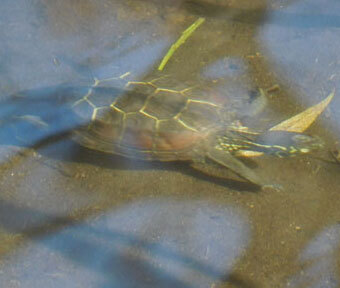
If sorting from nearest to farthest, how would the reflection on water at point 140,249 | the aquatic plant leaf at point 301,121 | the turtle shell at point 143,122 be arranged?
the reflection on water at point 140,249
the turtle shell at point 143,122
the aquatic plant leaf at point 301,121

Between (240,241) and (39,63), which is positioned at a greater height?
(39,63)

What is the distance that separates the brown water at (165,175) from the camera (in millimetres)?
→ 3531

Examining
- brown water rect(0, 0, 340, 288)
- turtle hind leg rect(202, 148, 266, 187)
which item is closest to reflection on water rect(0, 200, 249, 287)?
brown water rect(0, 0, 340, 288)

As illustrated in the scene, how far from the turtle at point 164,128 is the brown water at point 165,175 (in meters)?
0.15

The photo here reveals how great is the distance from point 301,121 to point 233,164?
750mm

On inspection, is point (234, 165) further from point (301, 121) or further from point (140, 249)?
point (140, 249)

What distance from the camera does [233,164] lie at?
3.97 metres

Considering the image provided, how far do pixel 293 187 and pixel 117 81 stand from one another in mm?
1675

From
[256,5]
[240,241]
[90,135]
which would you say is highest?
[256,5]

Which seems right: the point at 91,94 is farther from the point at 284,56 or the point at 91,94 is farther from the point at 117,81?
the point at 284,56

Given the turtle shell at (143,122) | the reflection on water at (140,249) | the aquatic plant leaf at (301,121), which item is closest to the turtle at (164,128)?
the turtle shell at (143,122)

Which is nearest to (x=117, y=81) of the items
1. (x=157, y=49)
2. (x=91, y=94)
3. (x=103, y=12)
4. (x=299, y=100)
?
(x=91, y=94)

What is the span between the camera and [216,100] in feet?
13.6

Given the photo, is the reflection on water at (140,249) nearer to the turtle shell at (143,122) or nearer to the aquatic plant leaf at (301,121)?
the turtle shell at (143,122)
